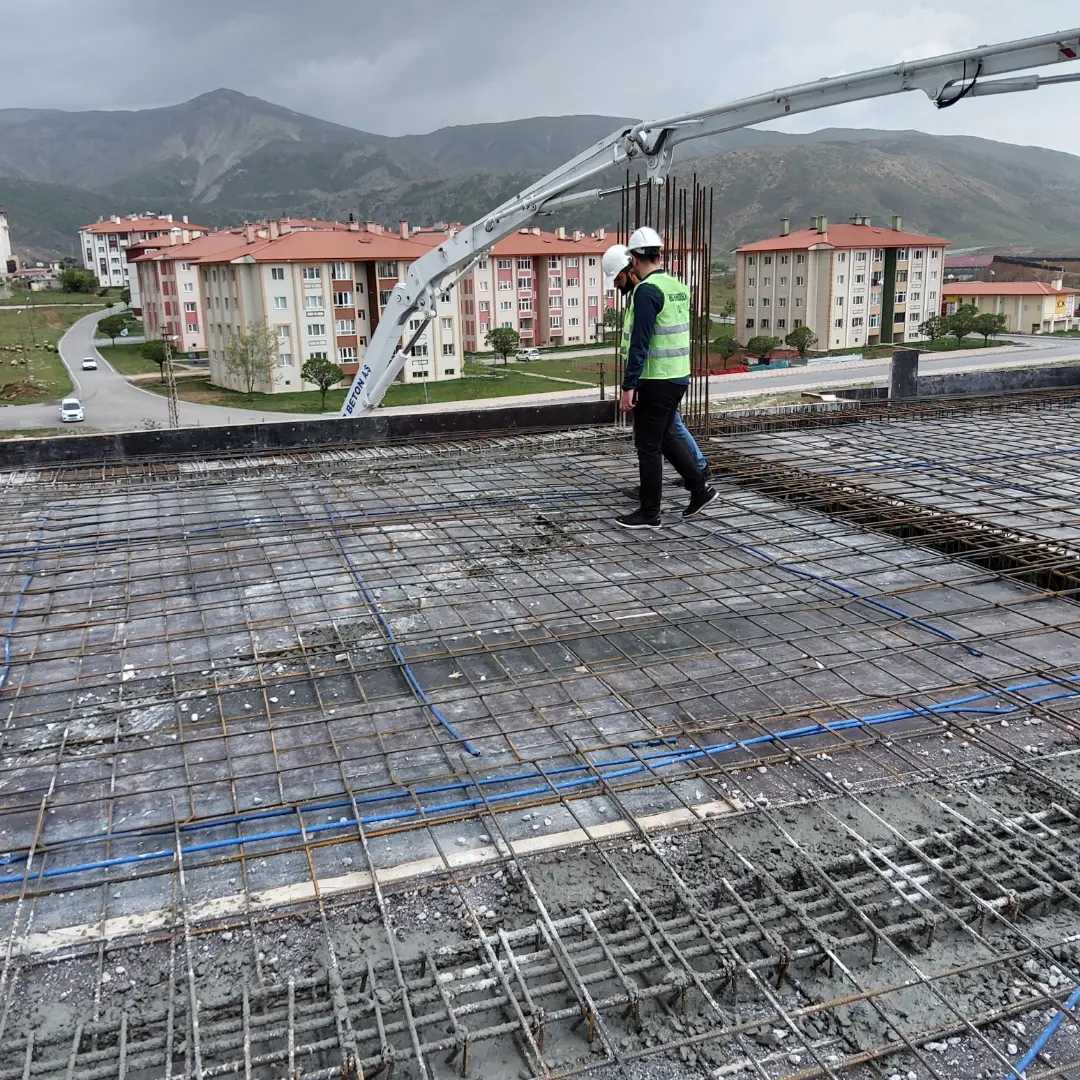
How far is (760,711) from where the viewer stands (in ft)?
9.89

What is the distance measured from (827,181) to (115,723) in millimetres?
153966

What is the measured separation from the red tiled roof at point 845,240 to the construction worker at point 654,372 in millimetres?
40900

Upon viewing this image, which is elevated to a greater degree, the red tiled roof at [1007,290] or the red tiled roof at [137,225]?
the red tiled roof at [137,225]

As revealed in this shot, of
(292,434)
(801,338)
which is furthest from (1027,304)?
(292,434)

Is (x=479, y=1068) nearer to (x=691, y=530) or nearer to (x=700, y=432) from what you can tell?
(x=691, y=530)

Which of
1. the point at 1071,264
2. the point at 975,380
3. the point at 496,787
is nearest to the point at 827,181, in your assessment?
the point at 1071,264

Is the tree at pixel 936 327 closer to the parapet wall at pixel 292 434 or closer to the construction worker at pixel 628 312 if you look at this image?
the parapet wall at pixel 292 434

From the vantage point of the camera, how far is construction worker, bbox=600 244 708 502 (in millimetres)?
5099

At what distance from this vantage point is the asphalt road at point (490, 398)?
29.0 metres

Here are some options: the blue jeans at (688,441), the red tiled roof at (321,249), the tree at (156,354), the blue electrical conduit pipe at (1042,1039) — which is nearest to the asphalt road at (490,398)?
the tree at (156,354)

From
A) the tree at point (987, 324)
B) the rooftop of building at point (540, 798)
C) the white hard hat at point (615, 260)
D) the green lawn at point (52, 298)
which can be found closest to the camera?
the rooftop of building at point (540, 798)

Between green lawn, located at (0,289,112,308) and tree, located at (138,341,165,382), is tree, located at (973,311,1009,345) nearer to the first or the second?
tree, located at (138,341,165,382)

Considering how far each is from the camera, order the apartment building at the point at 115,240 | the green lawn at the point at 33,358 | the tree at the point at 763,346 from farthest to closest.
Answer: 1. the apartment building at the point at 115,240
2. the tree at the point at 763,346
3. the green lawn at the point at 33,358

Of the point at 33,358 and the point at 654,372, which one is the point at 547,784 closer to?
the point at 654,372
